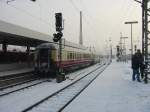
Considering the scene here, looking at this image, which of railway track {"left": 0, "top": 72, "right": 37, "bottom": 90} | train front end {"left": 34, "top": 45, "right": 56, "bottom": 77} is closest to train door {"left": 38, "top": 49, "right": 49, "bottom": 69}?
train front end {"left": 34, "top": 45, "right": 56, "bottom": 77}

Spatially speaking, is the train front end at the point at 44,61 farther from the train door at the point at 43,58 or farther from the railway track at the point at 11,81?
the railway track at the point at 11,81

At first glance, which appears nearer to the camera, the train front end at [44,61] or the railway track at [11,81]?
the railway track at [11,81]

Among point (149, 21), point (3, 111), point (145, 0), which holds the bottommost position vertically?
point (3, 111)

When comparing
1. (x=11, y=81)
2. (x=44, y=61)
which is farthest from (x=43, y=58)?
(x=11, y=81)

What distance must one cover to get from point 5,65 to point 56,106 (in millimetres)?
26335

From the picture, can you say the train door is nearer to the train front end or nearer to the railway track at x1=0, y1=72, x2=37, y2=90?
the train front end

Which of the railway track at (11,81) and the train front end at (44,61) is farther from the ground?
the train front end at (44,61)

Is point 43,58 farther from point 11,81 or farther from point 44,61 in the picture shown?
point 11,81

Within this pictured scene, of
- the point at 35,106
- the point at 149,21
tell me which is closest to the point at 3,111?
the point at 35,106

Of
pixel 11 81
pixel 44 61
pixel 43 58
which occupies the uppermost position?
pixel 43 58

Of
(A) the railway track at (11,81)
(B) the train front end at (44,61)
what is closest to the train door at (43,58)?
(B) the train front end at (44,61)

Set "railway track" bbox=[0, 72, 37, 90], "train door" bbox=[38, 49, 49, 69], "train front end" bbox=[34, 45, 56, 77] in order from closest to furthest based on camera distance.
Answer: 1. "railway track" bbox=[0, 72, 37, 90]
2. "train front end" bbox=[34, 45, 56, 77]
3. "train door" bbox=[38, 49, 49, 69]

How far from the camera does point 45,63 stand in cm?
2506

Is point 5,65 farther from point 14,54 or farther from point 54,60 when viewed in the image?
point 54,60
